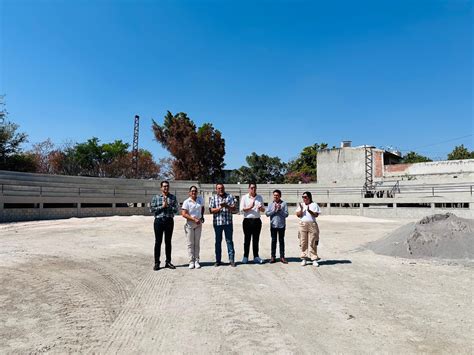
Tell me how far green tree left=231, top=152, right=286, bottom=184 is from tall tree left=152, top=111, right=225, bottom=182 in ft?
32.6

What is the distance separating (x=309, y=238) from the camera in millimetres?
7285

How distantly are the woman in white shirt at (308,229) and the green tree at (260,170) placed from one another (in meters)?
44.9

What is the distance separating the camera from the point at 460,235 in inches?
329

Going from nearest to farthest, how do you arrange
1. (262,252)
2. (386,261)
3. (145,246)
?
(386,261), (262,252), (145,246)

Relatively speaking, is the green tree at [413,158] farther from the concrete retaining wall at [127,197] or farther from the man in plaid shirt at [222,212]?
the man in plaid shirt at [222,212]

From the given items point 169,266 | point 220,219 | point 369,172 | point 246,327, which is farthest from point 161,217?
point 369,172

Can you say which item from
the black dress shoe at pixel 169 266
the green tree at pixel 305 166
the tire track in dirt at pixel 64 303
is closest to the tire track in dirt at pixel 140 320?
the tire track in dirt at pixel 64 303

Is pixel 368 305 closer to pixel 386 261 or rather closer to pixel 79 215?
pixel 386 261

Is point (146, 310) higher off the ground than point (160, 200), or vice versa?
point (160, 200)

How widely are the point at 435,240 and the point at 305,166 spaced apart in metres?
44.5

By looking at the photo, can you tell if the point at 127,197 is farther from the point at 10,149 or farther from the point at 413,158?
the point at 413,158

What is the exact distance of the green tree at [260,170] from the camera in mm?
53125

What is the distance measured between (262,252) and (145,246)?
3.64 meters

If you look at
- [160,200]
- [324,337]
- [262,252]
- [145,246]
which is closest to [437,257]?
[262,252]
